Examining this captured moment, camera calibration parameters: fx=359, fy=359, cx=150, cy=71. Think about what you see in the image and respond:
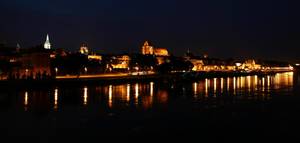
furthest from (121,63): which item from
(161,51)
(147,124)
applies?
(147,124)

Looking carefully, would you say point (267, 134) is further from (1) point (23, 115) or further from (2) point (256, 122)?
(1) point (23, 115)

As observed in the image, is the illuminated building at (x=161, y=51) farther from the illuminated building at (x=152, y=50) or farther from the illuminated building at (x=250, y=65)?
the illuminated building at (x=250, y=65)

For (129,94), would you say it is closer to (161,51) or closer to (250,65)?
(161,51)

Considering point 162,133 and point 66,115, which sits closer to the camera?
point 162,133

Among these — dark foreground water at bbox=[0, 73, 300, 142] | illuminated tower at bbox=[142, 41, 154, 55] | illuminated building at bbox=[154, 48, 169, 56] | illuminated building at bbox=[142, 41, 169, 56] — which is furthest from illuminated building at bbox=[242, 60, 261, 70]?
dark foreground water at bbox=[0, 73, 300, 142]

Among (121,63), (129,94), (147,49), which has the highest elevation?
(147,49)

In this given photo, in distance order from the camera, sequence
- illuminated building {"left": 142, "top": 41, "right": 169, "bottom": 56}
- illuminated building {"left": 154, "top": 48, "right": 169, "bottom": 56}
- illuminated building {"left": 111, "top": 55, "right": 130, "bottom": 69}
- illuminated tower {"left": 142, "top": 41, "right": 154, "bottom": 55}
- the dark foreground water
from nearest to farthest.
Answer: the dark foreground water, illuminated building {"left": 111, "top": 55, "right": 130, "bottom": 69}, illuminated building {"left": 154, "top": 48, "right": 169, "bottom": 56}, illuminated building {"left": 142, "top": 41, "right": 169, "bottom": 56}, illuminated tower {"left": 142, "top": 41, "right": 154, "bottom": 55}

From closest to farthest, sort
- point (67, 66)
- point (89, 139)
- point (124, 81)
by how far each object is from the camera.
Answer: point (89, 139) < point (124, 81) < point (67, 66)

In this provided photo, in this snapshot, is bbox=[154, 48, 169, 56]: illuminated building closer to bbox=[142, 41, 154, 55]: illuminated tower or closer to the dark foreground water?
bbox=[142, 41, 154, 55]: illuminated tower

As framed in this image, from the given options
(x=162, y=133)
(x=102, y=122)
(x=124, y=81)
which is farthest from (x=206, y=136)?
(x=124, y=81)

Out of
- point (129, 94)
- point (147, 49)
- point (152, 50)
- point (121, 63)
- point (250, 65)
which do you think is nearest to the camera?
point (129, 94)

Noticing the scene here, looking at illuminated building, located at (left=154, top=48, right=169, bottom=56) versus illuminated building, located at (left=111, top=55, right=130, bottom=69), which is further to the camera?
illuminated building, located at (left=154, top=48, right=169, bottom=56)

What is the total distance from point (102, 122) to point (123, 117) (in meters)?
1.24

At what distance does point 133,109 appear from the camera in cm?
1656
